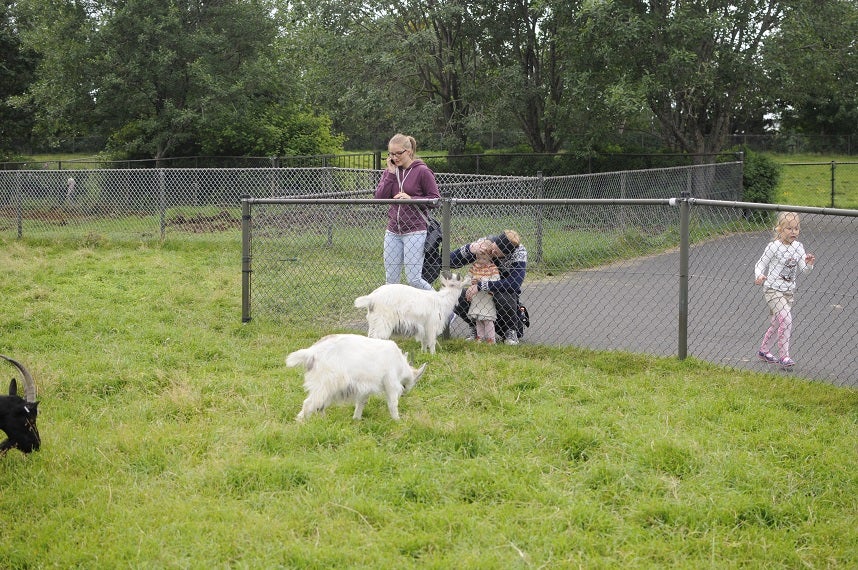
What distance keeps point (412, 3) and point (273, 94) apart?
18.7ft

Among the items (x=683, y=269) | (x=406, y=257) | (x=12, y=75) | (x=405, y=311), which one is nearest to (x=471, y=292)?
(x=406, y=257)

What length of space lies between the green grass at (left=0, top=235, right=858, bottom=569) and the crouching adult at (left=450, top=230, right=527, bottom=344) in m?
0.39

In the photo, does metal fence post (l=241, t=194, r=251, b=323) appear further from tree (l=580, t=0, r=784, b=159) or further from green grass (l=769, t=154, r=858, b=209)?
green grass (l=769, t=154, r=858, b=209)

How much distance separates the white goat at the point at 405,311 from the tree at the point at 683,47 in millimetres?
10707

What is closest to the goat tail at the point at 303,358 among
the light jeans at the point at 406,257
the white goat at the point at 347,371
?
the white goat at the point at 347,371

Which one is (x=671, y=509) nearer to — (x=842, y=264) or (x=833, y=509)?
(x=833, y=509)

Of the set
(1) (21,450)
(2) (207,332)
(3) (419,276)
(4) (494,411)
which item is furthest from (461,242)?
(1) (21,450)

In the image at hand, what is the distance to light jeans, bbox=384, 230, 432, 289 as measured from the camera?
802cm

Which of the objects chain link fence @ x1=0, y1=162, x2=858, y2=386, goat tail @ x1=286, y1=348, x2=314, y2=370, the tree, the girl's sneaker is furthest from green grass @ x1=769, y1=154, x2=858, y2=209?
goat tail @ x1=286, y1=348, x2=314, y2=370

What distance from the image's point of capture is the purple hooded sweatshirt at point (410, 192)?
26.2 ft

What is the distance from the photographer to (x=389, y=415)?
18.7ft

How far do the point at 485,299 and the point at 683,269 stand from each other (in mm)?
1742

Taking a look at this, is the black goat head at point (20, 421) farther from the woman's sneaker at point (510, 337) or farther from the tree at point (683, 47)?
the tree at point (683, 47)

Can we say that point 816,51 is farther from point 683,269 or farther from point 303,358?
point 303,358
